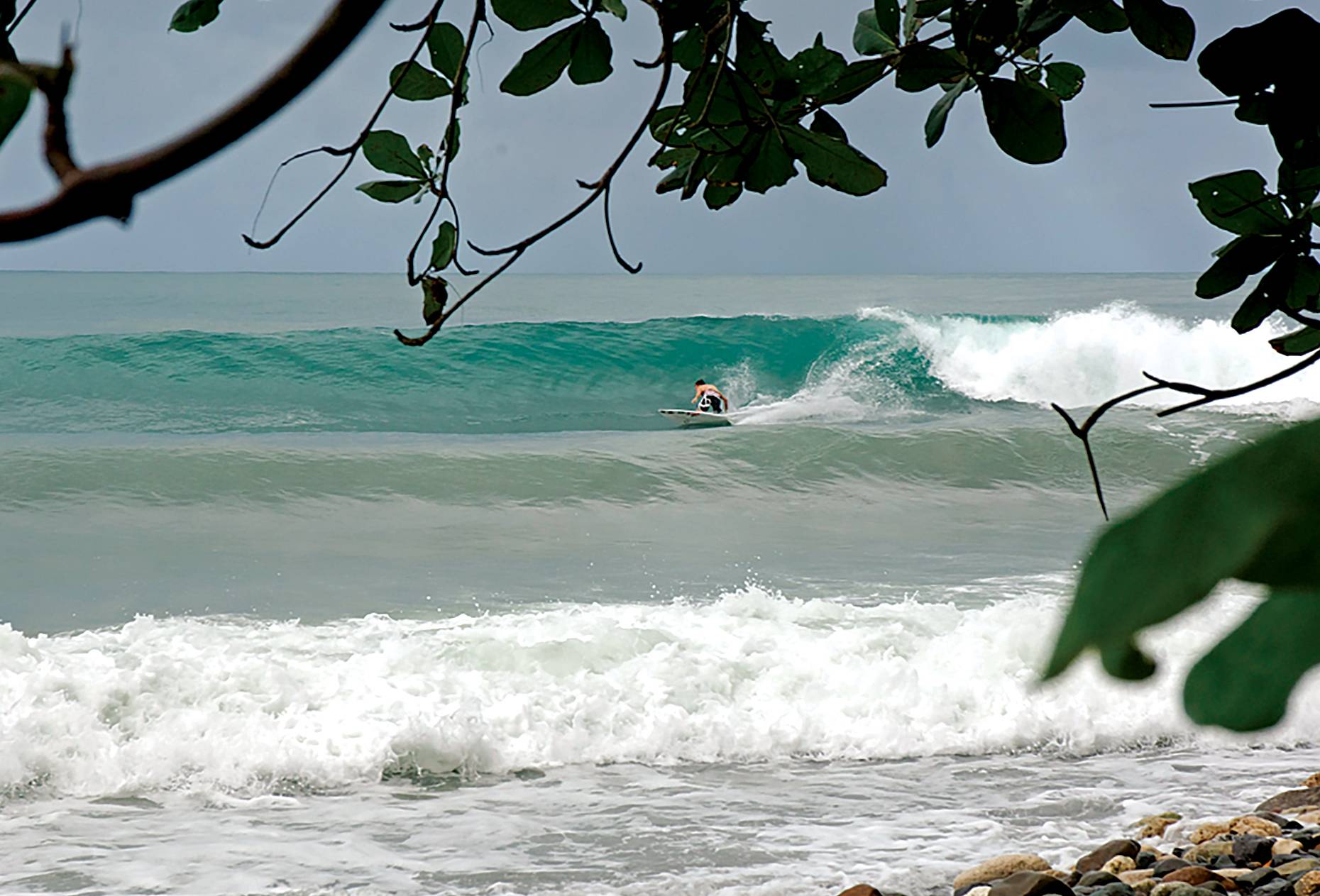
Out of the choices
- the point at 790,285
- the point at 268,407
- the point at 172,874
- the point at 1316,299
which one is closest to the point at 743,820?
the point at 172,874

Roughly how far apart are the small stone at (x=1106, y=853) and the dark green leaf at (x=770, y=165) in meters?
2.74

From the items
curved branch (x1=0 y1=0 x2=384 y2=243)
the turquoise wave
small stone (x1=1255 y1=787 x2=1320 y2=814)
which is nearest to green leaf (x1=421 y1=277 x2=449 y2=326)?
curved branch (x1=0 y1=0 x2=384 y2=243)

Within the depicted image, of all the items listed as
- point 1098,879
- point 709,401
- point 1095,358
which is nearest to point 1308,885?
point 1098,879

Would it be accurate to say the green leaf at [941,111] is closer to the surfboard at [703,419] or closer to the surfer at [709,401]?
the surfboard at [703,419]

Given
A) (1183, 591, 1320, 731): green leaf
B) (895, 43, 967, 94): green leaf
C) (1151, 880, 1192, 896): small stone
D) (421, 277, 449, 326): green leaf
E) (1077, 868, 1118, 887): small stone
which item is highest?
(895, 43, 967, 94): green leaf

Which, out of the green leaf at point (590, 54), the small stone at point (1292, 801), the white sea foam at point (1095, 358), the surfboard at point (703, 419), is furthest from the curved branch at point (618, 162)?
the white sea foam at point (1095, 358)

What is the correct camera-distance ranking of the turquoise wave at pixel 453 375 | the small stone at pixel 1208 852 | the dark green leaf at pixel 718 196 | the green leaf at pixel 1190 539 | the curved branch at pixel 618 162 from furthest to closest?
the turquoise wave at pixel 453 375 → the small stone at pixel 1208 852 → the dark green leaf at pixel 718 196 → the curved branch at pixel 618 162 → the green leaf at pixel 1190 539

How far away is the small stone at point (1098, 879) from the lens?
10.7 feet

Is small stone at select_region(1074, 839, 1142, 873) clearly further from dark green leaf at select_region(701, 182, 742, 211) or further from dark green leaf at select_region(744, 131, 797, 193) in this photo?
dark green leaf at select_region(744, 131, 797, 193)

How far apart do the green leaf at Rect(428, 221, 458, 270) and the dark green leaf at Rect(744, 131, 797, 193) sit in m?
0.30

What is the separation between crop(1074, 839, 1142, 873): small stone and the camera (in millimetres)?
3426

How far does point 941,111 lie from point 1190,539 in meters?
1.20

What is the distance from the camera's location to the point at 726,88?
1.28m

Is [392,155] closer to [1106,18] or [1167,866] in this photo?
[1106,18]
